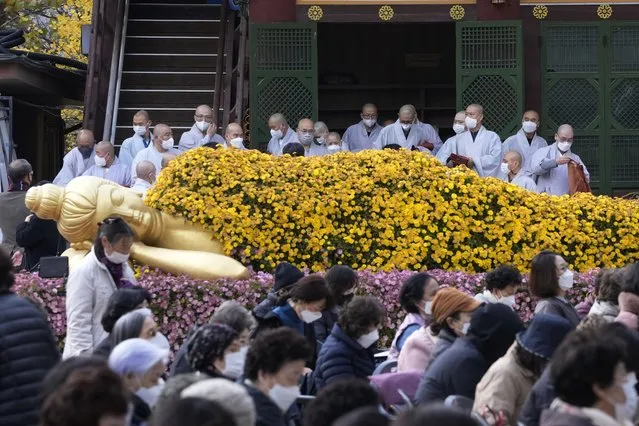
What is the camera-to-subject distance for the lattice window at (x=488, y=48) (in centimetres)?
1806

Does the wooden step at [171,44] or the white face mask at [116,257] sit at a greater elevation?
the wooden step at [171,44]

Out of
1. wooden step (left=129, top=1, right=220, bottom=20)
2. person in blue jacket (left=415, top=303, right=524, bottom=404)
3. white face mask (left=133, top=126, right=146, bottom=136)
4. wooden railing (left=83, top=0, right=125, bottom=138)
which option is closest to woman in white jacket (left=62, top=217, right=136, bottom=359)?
person in blue jacket (left=415, top=303, right=524, bottom=404)

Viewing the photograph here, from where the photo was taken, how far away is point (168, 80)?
21.2 metres

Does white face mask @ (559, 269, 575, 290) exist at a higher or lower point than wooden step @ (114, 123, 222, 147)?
lower

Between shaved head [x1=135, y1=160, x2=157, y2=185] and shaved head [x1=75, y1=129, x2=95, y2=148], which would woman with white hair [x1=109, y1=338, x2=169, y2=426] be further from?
shaved head [x1=75, y1=129, x2=95, y2=148]


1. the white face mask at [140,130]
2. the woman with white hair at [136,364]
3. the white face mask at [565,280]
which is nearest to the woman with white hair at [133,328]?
the woman with white hair at [136,364]

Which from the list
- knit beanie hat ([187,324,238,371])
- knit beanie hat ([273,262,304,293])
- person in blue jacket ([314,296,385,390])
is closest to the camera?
knit beanie hat ([187,324,238,371])

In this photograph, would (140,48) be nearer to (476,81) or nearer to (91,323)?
(476,81)

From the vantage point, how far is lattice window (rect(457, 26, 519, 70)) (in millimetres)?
18062

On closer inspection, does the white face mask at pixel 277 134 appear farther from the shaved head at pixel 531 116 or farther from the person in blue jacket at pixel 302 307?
the person in blue jacket at pixel 302 307

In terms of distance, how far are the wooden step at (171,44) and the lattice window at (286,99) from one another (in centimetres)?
388

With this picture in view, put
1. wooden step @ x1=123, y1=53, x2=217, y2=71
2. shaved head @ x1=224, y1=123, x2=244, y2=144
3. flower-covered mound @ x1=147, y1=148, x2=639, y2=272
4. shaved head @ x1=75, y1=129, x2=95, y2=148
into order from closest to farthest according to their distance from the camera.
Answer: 1. flower-covered mound @ x1=147, y1=148, x2=639, y2=272
2. shaved head @ x1=224, y1=123, x2=244, y2=144
3. shaved head @ x1=75, y1=129, x2=95, y2=148
4. wooden step @ x1=123, y1=53, x2=217, y2=71

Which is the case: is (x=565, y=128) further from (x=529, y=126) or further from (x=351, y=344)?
(x=351, y=344)

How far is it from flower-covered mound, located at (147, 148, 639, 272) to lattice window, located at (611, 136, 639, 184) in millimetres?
4256
